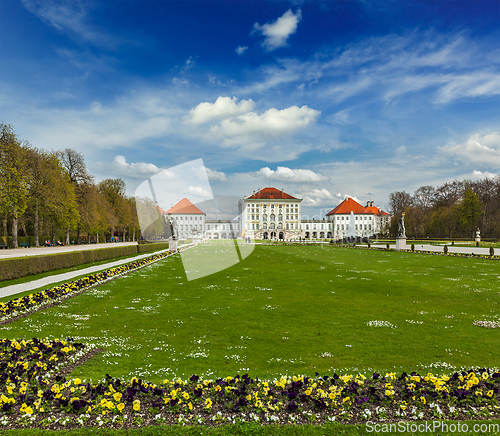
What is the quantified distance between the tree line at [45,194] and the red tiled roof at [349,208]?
8643cm

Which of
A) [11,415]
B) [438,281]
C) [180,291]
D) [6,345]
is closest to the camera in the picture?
[11,415]

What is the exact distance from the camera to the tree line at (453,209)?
52688mm

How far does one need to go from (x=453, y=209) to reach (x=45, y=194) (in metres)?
63.4

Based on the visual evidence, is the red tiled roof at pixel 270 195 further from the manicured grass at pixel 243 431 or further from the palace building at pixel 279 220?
the manicured grass at pixel 243 431

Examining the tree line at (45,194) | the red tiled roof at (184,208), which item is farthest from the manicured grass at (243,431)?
the red tiled roof at (184,208)

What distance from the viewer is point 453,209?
187 ft

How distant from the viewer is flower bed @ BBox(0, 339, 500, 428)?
11.2 feet

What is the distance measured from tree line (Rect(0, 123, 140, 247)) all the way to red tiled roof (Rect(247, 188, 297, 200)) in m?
67.0

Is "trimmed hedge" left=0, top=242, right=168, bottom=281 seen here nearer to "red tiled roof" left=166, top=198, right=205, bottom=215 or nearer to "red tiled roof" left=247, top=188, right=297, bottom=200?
"red tiled roof" left=166, top=198, right=205, bottom=215

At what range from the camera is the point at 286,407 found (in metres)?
3.57

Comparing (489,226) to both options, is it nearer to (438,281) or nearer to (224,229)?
(438,281)

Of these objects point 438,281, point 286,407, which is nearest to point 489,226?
point 438,281

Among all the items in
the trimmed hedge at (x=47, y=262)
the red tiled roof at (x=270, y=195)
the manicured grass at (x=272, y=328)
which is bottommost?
the manicured grass at (x=272, y=328)

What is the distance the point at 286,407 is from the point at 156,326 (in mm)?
4093
